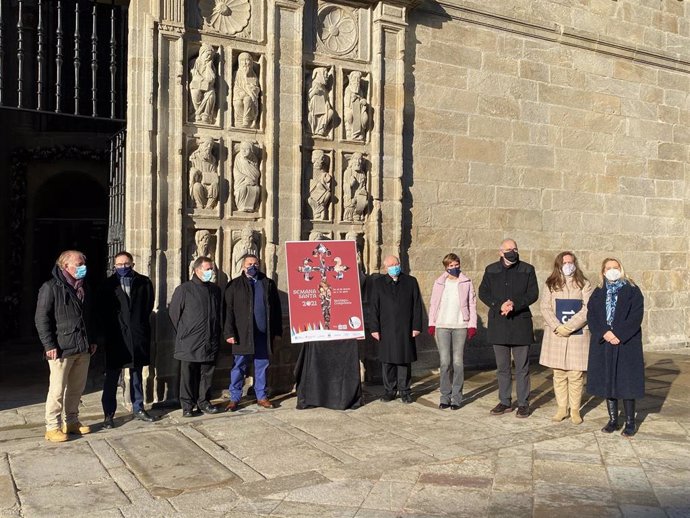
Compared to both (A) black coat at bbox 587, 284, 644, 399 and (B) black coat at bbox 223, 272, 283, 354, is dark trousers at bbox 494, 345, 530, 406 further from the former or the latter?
(B) black coat at bbox 223, 272, 283, 354

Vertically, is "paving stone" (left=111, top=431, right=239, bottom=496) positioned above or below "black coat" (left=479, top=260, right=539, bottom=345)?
below

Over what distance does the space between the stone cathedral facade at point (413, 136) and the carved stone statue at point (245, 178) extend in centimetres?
2

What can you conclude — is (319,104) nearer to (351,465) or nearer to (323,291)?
(323,291)

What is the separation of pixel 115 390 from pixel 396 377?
2.97 metres

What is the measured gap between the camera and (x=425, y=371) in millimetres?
9352

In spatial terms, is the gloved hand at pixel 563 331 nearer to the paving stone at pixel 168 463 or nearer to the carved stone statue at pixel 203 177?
the paving stone at pixel 168 463

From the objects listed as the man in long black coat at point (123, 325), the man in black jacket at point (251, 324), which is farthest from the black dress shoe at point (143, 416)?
the man in black jacket at point (251, 324)

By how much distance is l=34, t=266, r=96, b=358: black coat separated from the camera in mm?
5895

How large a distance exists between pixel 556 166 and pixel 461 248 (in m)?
2.21

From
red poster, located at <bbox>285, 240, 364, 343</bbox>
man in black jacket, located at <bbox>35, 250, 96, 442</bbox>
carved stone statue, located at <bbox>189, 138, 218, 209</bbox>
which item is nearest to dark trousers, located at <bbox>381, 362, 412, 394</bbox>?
red poster, located at <bbox>285, 240, 364, 343</bbox>

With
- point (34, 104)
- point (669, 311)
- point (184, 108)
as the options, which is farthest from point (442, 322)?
point (34, 104)

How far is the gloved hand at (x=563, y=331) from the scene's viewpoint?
6.62 metres

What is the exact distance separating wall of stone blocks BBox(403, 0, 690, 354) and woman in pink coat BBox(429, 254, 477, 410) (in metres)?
1.87

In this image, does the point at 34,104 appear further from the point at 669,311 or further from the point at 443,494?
the point at 669,311
